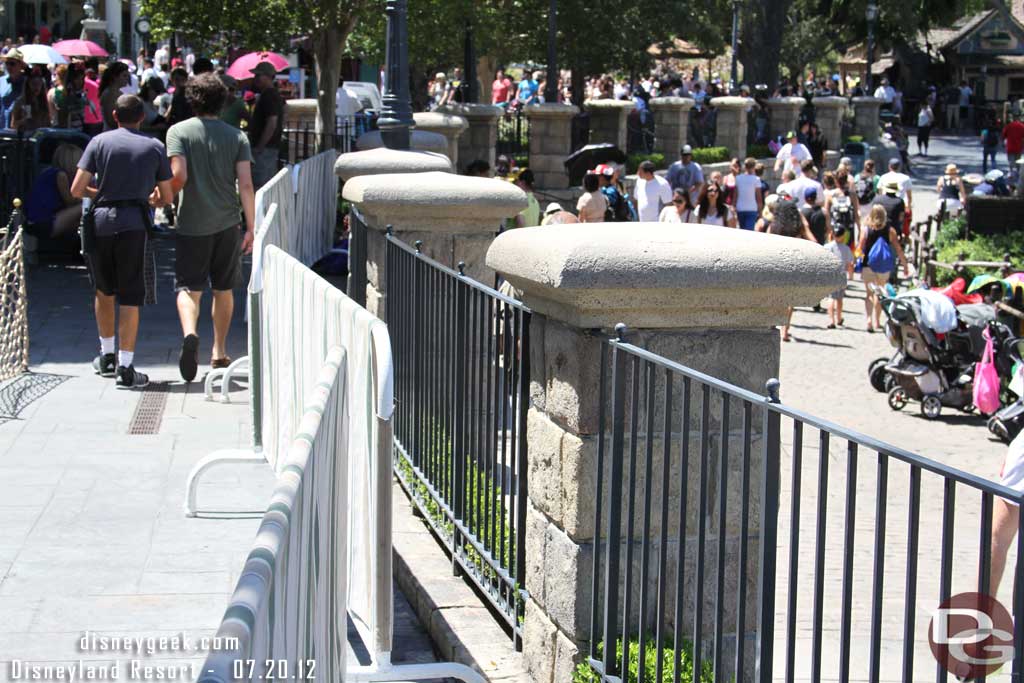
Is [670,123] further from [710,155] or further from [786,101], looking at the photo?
[786,101]

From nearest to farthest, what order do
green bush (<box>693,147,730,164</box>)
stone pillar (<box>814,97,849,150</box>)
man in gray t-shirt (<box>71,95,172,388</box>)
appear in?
man in gray t-shirt (<box>71,95,172,388</box>) < green bush (<box>693,147,730,164</box>) < stone pillar (<box>814,97,849,150</box>)

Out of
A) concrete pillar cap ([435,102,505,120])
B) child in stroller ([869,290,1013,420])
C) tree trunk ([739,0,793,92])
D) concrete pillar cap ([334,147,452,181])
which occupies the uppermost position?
tree trunk ([739,0,793,92])

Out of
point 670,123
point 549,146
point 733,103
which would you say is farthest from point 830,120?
point 549,146

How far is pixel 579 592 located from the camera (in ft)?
14.2

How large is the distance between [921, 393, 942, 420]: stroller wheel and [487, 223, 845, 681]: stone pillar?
937 centimetres

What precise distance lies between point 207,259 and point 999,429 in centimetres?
657

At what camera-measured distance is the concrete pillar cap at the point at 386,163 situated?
955cm

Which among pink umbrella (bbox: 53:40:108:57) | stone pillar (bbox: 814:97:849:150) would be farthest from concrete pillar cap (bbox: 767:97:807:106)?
pink umbrella (bbox: 53:40:108:57)

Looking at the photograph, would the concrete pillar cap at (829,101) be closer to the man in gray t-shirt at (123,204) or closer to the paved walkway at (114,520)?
the paved walkway at (114,520)

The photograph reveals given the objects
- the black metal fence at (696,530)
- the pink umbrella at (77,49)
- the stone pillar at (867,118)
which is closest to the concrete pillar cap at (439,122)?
the pink umbrella at (77,49)

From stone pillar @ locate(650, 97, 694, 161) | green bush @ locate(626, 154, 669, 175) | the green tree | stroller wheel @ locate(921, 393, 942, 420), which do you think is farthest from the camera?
stone pillar @ locate(650, 97, 694, 161)

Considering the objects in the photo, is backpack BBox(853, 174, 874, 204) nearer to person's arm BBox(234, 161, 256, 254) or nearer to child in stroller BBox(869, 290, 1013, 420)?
child in stroller BBox(869, 290, 1013, 420)

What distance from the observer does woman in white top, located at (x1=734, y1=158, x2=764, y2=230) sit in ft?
71.1

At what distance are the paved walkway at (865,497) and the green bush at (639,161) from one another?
472 inches
